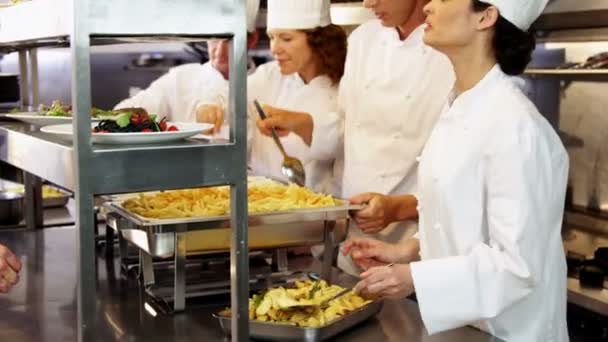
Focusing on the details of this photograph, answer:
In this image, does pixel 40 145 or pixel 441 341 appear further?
pixel 441 341

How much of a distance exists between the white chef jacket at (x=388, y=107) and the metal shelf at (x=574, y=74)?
0.70 metres

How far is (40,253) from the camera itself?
100 inches

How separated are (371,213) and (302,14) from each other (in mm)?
1014

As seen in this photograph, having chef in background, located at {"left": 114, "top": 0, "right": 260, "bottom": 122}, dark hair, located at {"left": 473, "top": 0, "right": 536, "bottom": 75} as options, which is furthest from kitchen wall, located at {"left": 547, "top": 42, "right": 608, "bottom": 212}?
chef in background, located at {"left": 114, "top": 0, "right": 260, "bottom": 122}

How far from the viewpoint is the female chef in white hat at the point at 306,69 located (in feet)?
9.53

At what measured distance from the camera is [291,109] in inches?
124

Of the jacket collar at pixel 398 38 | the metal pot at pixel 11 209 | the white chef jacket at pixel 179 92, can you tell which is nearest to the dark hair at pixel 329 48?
the jacket collar at pixel 398 38

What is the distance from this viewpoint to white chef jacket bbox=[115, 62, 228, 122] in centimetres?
372

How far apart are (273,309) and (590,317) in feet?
3.95

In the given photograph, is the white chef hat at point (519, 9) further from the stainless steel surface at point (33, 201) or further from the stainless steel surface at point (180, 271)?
the stainless steel surface at point (33, 201)

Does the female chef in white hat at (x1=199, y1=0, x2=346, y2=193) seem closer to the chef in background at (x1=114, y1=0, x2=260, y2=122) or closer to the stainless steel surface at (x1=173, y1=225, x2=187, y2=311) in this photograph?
the chef in background at (x1=114, y1=0, x2=260, y2=122)

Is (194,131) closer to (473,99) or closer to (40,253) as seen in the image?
(473,99)

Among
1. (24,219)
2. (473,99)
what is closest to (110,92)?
(24,219)

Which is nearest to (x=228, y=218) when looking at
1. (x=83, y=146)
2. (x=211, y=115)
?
(x=83, y=146)
